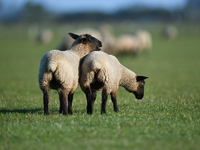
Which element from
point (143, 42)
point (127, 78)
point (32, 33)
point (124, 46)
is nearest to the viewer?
point (127, 78)

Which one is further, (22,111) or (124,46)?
(124,46)

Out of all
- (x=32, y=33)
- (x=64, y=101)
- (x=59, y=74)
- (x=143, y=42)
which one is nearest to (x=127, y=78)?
(x=64, y=101)

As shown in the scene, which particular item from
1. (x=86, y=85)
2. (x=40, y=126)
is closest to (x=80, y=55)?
(x=86, y=85)

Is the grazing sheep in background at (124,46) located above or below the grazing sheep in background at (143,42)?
below

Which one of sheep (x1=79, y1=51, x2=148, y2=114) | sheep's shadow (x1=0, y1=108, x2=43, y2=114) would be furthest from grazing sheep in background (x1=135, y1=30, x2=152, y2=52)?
sheep (x1=79, y1=51, x2=148, y2=114)

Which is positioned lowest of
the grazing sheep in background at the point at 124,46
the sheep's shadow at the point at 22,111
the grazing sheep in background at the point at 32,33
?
the sheep's shadow at the point at 22,111

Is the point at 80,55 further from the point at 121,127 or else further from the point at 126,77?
the point at 121,127

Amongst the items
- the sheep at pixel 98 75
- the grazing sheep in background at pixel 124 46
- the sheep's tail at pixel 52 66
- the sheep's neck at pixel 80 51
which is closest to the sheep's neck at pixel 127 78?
the sheep at pixel 98 75

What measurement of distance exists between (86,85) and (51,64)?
882 mm

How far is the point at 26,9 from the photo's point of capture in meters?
157

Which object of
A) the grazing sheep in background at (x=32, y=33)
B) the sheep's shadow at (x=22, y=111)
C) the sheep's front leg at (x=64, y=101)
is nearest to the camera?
the sheep's front leg at (x=64, y=101)

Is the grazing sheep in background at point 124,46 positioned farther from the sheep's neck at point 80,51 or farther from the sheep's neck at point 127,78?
the sheep's neck at point 80,51

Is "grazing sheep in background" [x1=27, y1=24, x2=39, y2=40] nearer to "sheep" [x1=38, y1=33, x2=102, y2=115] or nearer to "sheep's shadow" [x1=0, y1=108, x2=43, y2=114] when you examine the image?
"sheep's shadow" [x1=0, y1=108, x2=43, y2=114]

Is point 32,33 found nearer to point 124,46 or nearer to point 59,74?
point 124,46
